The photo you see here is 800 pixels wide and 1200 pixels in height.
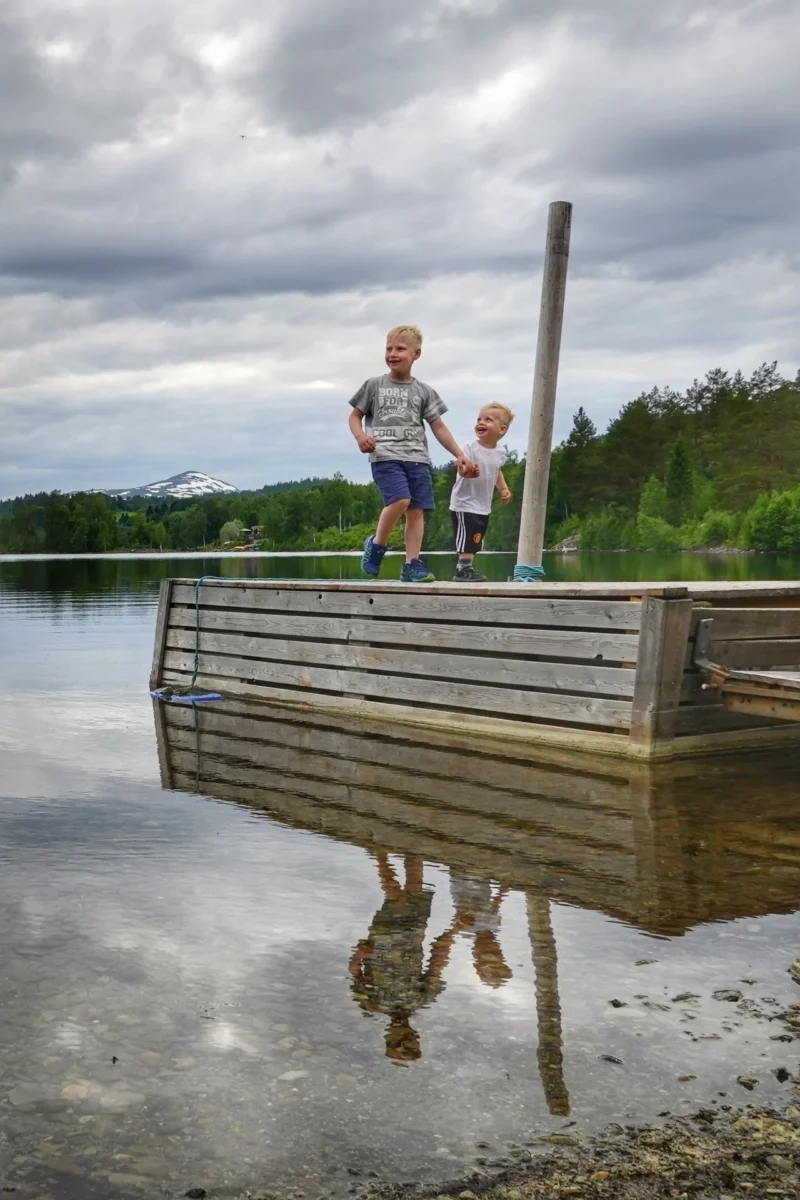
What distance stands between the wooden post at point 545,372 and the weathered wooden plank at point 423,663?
4.61 feet

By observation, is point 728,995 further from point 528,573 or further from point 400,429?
point 400,429

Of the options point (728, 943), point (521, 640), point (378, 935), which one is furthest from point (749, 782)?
point (378, 935)

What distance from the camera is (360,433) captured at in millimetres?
10625

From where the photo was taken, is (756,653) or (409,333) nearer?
(756,653)

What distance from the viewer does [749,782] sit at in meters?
7.37

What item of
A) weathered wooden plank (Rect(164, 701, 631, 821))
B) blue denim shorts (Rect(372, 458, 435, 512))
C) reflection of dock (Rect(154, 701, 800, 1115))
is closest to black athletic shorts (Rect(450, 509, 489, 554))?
blue denim shorts (Rect(372, 458, 435, 512))

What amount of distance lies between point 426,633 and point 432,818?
11.2ft

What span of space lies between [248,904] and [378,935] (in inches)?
26.6

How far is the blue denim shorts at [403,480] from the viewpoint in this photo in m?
10.7

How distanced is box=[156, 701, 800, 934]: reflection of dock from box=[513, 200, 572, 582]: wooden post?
7.29 ft

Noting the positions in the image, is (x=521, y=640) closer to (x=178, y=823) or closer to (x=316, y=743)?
(x=316, y=743)

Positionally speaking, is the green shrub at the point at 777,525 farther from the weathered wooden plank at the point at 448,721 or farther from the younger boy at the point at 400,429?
the younger boy at the point at 400,429

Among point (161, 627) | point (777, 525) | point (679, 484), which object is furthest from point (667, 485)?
point (161, 627)

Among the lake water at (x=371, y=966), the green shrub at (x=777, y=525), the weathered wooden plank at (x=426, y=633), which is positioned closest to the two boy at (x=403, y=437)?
the weathered wooden plank at (x=426, y=633)
